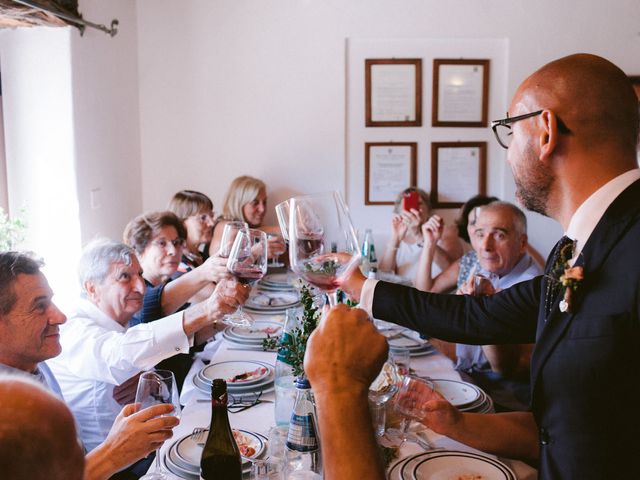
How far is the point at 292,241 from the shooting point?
1200 millimetres

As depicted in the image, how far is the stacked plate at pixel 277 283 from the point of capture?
3.44 metres

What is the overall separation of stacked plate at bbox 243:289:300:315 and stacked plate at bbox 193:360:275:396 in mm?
804

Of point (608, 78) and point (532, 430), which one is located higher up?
point (608, 78)

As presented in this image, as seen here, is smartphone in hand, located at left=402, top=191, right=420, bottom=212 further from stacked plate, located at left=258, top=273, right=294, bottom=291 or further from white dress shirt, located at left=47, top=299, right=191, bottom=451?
white dress shirt, located at left=47, top=299, right=191, bottom=451

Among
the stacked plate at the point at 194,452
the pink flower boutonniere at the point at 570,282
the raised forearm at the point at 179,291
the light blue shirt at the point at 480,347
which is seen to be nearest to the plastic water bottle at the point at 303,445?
the stacked plate at the point at 194,452

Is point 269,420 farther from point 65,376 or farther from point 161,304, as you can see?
point 161,304

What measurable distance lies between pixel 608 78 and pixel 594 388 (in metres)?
0.57

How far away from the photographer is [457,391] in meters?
1.90

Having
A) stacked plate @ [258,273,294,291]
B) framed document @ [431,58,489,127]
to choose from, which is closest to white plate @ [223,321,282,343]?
stacked plate @ [258,273,294,291]

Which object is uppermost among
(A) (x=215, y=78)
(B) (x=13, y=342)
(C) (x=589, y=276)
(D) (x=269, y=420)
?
(A) (x=215, y=78)

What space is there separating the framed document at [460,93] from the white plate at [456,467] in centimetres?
341

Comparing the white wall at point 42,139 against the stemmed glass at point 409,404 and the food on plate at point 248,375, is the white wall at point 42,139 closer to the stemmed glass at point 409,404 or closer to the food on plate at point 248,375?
the food on plate at point 248,375

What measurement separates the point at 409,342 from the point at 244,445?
41.3 inches

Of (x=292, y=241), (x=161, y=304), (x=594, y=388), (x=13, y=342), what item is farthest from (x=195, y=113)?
(x=594, y=388)
